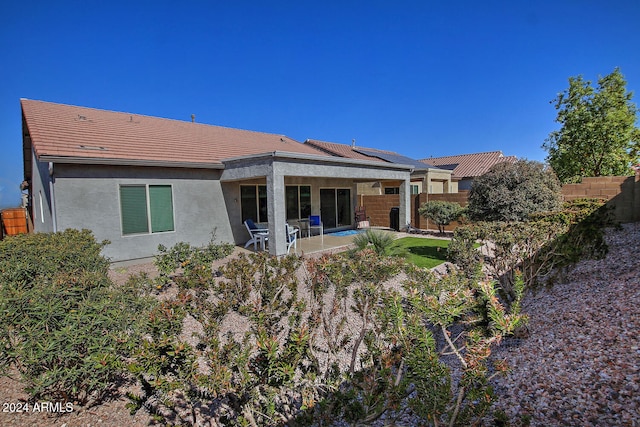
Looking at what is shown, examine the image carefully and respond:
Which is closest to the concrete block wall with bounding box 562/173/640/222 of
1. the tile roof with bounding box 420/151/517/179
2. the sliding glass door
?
the sliding glass door

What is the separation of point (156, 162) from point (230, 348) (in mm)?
→ 10125

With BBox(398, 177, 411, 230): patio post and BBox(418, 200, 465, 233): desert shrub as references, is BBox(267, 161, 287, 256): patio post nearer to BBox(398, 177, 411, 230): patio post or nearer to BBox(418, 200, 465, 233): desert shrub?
Answer: BBox(418, 200, 465, 233): desert shrub

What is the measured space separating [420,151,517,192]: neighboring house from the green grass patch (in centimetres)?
1860

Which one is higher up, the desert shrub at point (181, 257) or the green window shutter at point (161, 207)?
the green window shutter at point (161, 207)

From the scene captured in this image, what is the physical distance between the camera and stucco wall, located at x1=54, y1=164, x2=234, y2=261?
32.0 feet

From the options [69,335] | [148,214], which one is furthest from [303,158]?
[69,335]

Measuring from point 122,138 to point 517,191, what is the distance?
46.7ft

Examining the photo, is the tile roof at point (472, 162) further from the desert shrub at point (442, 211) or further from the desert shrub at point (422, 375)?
the desert shrub at point (422, 375)

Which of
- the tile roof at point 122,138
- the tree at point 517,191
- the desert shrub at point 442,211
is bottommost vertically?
the desert shrub at point 442,211

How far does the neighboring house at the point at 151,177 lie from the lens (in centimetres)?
995

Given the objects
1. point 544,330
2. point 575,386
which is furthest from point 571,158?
point 575,386

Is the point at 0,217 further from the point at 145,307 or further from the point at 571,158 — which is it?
the point at 571,158

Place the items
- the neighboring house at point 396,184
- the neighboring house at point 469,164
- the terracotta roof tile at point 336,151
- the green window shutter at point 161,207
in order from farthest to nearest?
the neighboring house at point 469,164 → the neighboring house at point 396,184 → the terracotta roof tile at point 336,151 → the green window shutter at point 161,207

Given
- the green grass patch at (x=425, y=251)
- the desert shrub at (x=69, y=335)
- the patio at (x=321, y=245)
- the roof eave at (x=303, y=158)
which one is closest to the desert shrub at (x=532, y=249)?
the green grass patch at (x=425, y=251)
